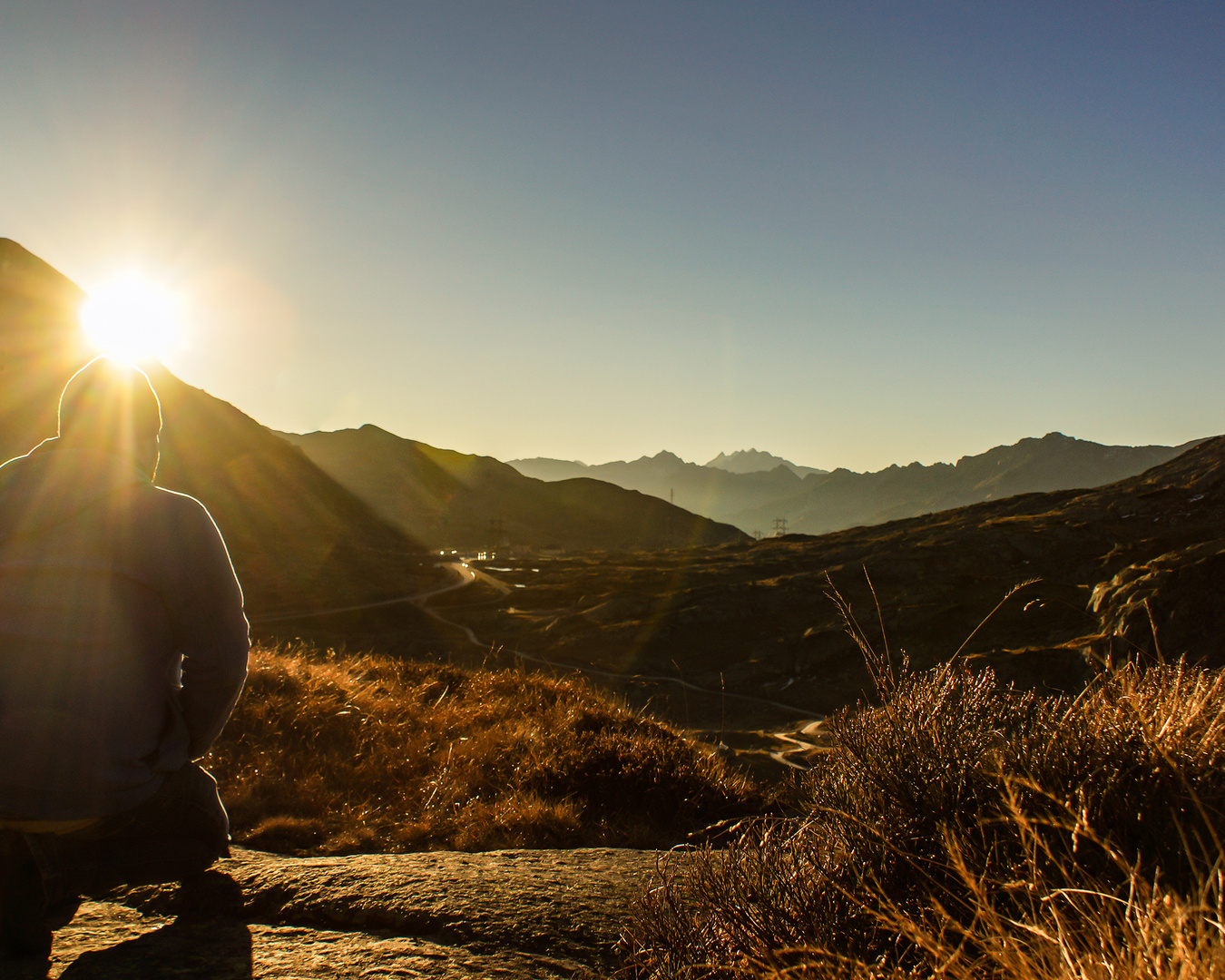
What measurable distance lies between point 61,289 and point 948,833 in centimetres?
10629

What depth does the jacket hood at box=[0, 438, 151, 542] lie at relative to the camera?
3.03m

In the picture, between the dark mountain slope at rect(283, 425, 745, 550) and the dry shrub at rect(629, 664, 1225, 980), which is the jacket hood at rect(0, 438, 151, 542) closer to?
the dry shrub at rect(629, 664, 1225, 980)

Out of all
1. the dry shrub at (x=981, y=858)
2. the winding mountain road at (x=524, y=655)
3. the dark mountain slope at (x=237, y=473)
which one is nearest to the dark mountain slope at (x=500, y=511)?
the dark mountain slope at (x=237, y=473)

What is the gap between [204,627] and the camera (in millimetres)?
3258

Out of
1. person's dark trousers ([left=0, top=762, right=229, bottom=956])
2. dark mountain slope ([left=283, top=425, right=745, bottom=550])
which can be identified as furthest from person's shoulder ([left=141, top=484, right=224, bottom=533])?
dark mountain slope ([left=283, top=425, right=745, bottom=550])

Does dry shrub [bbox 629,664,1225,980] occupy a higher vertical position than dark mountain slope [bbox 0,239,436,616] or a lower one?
lower

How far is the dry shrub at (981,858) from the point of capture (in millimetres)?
1799

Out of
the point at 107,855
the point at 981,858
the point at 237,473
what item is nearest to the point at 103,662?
the point at 107,855

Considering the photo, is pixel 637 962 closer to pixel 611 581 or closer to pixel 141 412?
pixel 141 412

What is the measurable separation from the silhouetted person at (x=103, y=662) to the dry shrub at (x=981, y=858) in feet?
7.41

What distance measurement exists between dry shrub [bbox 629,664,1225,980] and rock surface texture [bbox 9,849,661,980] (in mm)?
525

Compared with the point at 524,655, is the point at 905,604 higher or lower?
higher

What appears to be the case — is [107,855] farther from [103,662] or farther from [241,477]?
[241,477]

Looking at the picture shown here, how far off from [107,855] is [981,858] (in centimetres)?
360
